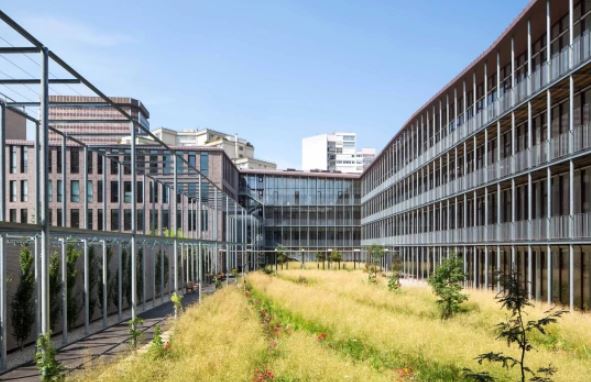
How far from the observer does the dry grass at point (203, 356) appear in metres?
10.5

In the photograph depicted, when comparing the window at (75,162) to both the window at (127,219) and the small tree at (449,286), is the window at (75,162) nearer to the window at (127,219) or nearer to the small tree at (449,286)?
the window at (127,219)

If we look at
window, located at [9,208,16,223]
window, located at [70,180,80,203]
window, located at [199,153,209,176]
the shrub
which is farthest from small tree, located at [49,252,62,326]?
window, located at [199,153,209,176]

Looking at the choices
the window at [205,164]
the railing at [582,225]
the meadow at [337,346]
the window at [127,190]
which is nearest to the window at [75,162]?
the window at [127,190]

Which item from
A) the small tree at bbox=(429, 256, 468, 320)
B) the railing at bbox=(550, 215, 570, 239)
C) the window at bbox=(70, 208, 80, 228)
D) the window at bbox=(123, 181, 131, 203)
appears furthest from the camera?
the window at bbox=(123, 181, 131, 203)

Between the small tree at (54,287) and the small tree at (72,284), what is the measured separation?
0.78 meters

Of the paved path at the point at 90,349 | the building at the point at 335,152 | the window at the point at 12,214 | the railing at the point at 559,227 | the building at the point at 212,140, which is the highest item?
the building at the point at 335,152

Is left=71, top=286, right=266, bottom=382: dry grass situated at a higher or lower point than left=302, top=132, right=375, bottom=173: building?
lower

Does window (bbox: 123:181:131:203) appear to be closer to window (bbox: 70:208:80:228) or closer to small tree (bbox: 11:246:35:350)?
window (bbox: 70:208:80:228)

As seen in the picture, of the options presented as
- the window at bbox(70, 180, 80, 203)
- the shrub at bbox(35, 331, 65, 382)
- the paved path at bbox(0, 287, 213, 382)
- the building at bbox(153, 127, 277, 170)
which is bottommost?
the paved path at bbox(0, 287, 213, 382)

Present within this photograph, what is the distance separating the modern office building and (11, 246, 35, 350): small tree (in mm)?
11201

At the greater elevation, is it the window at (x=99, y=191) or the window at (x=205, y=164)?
the window at (x=205, y=164)

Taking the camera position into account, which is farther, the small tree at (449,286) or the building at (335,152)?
the building at (335,152)

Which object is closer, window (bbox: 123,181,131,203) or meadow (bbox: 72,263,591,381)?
meadow (bbox: 72,263,591,381)

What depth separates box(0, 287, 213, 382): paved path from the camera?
12043mm
